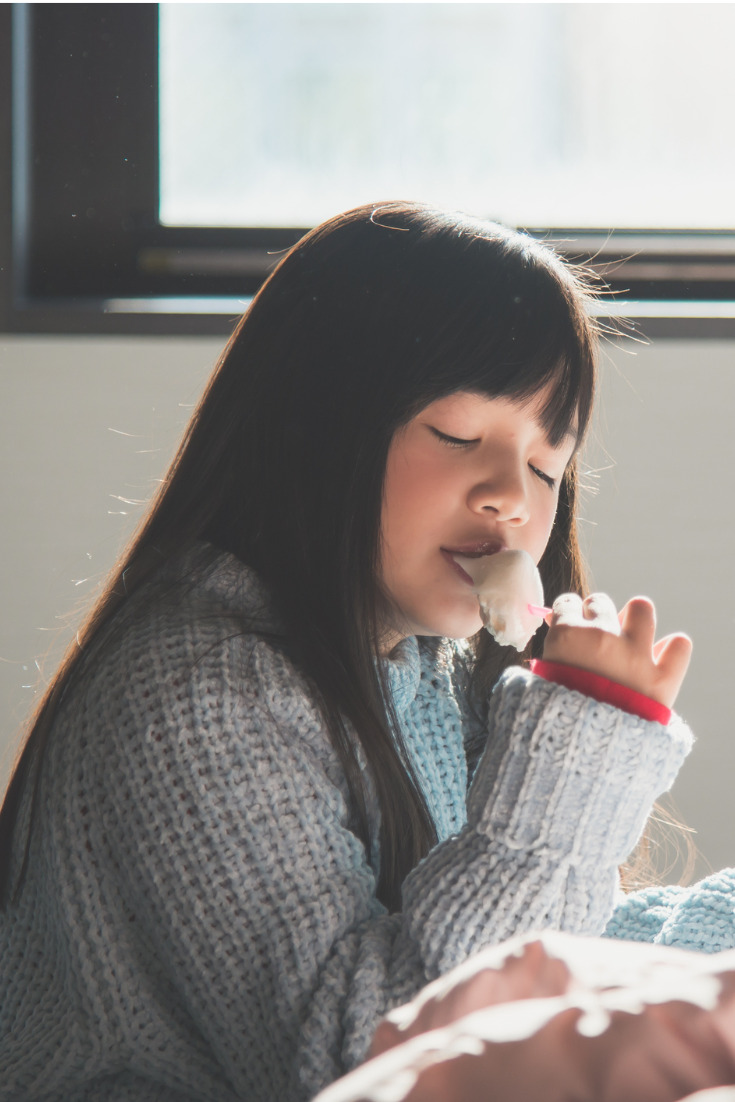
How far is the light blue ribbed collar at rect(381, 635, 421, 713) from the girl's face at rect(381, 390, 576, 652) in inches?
2.6

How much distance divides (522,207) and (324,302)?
0.76 meters

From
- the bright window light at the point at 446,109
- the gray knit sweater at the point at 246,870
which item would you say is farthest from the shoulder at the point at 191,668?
the bright window light at the point at 446,109

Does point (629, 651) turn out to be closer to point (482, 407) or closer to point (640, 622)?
point (640, 622)

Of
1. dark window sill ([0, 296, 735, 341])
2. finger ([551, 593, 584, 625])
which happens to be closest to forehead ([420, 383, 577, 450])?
finger ([551, 593, 584, 625])

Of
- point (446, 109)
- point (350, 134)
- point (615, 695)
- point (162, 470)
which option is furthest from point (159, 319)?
point (615, 695)

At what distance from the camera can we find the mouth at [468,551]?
722mm

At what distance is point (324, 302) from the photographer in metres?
0.76

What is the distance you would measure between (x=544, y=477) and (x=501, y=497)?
0.30ft

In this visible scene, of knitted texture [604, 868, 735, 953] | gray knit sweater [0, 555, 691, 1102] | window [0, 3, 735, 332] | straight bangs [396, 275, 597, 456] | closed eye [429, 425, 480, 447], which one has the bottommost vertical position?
knitted texture [604, 868, 735, 953]

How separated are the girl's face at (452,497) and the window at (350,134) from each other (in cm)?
67

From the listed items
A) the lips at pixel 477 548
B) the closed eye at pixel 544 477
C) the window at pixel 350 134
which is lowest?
the lips at pixel 477 548

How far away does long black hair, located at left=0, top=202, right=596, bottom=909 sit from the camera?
0.71 meters

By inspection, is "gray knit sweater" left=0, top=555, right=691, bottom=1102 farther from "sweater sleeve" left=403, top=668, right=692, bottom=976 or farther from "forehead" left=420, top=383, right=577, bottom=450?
"forehead" left=420, top=383, right=577, bottom=450

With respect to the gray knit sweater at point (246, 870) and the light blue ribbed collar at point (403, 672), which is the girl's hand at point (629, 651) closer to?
the gray knit sweater at point (246, 870)
